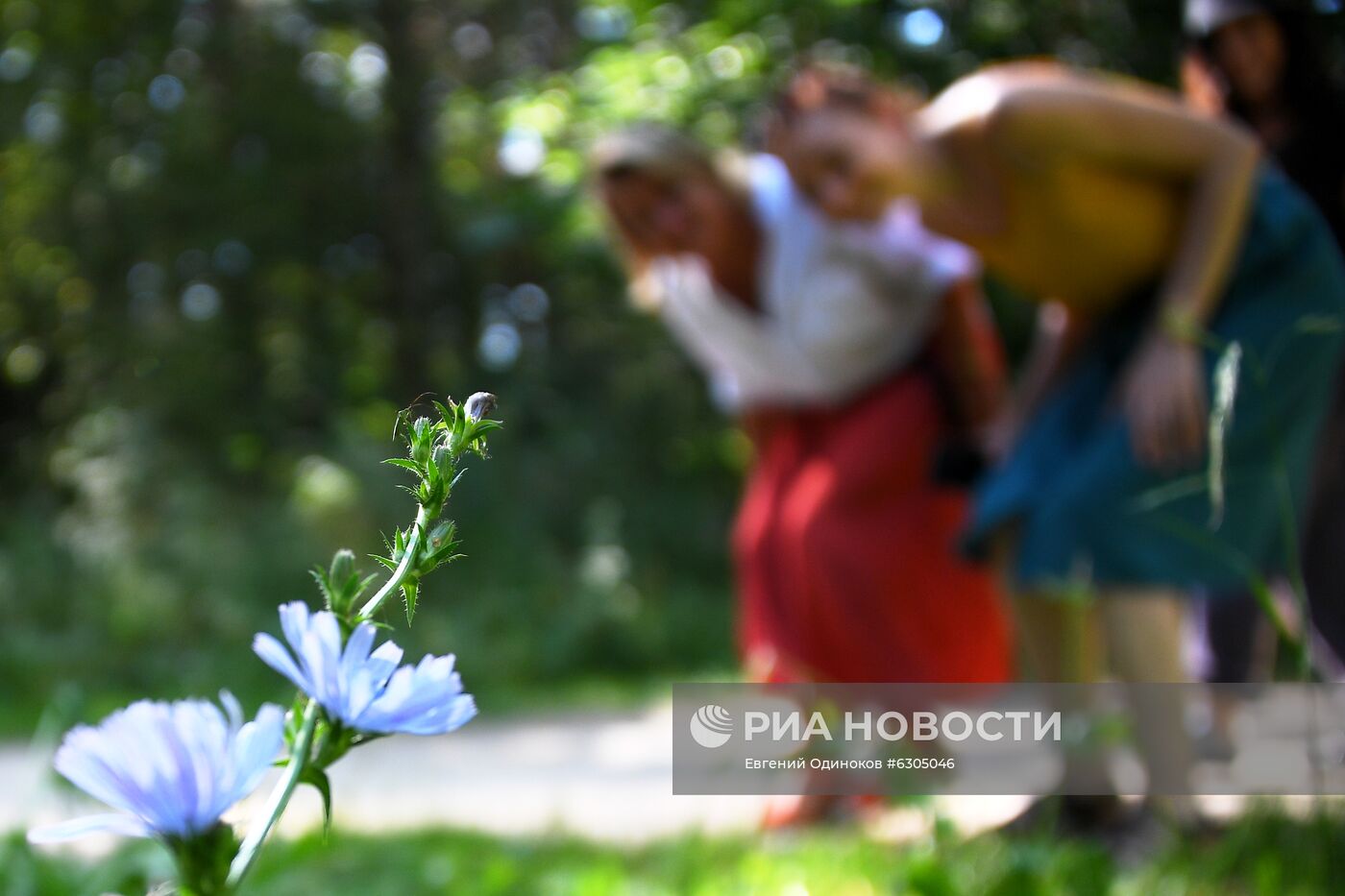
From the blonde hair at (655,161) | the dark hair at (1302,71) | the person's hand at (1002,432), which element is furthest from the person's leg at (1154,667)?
the blonde hair at (655,161)

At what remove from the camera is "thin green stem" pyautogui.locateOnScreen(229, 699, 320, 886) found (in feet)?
1.29

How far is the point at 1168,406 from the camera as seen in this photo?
6.70 feet

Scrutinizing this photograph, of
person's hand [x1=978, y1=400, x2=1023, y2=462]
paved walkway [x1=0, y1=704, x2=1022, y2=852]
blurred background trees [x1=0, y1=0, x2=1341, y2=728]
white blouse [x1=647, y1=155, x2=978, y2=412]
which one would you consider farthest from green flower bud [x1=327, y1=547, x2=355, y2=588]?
blurred background trees [x1=0, y1=0, x2=1341, y2=728]

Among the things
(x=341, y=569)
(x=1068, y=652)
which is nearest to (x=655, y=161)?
(x=1068, y=652)

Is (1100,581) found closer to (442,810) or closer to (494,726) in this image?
(442,810)

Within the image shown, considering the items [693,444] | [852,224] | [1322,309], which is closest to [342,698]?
[1322,309]

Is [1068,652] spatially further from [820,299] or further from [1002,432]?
[820,299]

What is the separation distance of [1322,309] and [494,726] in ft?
11.8

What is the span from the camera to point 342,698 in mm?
394

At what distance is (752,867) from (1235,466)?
934 millimetres

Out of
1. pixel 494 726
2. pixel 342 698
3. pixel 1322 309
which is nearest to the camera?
pixel 342 698

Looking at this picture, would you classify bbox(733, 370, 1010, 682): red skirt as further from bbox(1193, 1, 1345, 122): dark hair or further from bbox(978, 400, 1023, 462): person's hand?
bbox(1193, 1, 1345, 122): dark hair

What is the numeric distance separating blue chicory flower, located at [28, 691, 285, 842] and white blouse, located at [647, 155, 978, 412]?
2509 mm

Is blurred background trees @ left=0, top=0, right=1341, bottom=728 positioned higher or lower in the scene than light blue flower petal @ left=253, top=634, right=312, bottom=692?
higher
